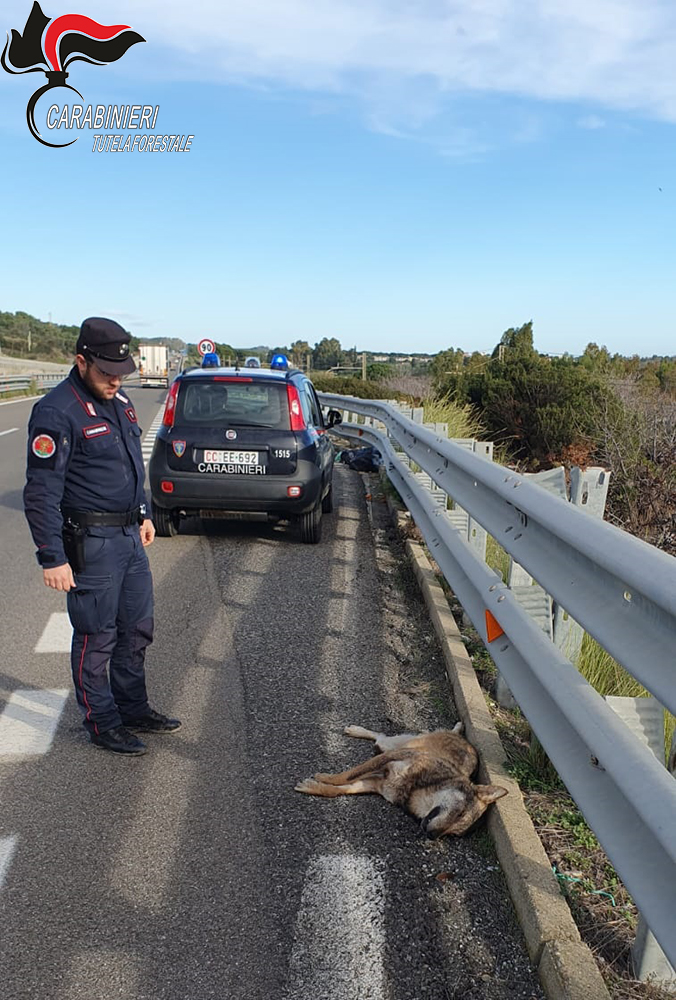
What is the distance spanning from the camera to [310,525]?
348 inches

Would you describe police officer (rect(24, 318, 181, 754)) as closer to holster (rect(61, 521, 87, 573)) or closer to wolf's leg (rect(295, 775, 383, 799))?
holster (rect(61, 521, 87, 573))

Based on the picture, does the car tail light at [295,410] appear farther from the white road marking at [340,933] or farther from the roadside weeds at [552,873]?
the white road marking at [340,933]

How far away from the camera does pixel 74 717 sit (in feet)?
15.1

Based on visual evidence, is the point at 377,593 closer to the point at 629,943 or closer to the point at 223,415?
the point at 223,415

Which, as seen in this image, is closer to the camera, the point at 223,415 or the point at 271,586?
the point at 271,586

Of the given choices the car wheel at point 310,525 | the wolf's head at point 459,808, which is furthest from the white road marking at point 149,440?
the wolf's head at point 459,808

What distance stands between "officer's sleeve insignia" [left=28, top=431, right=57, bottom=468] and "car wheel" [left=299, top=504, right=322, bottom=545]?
4869 mm

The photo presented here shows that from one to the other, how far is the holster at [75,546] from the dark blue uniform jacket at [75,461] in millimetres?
98

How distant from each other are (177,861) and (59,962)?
607 millimetres

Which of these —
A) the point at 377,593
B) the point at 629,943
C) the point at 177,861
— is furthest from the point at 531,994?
the point at 377,593

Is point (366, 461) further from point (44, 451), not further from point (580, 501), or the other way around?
point (580, 501)

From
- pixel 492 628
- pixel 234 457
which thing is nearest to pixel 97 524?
pixel 492 628

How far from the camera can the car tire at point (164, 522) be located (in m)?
9.09

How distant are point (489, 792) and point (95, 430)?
2.26m
